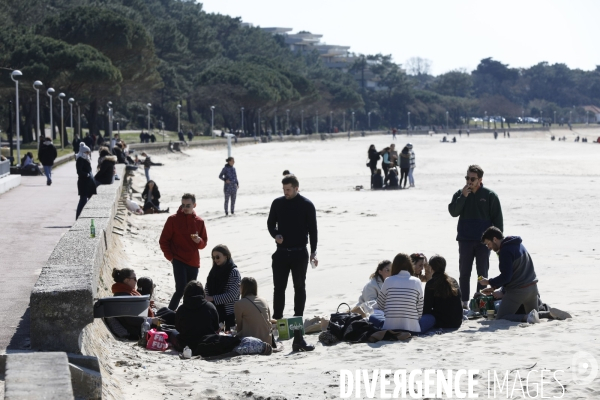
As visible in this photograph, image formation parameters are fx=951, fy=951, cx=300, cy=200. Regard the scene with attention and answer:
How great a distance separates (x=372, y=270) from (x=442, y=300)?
12.3ft

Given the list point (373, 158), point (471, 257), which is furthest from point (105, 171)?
point (373, 158)

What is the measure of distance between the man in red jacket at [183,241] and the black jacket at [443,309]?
236 cm

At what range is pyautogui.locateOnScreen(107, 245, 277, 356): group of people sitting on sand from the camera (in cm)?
805

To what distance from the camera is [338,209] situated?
2078 centimetres

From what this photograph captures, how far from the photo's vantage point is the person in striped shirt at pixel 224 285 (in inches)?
352

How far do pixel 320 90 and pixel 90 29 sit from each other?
83.0 m

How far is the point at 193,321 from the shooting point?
26.5 ft

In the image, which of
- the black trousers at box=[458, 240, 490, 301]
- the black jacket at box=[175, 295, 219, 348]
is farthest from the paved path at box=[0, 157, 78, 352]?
the black trousers at box=[458, 240, 490, 301]

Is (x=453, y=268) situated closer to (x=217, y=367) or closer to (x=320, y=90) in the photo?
(x=217, y=367)

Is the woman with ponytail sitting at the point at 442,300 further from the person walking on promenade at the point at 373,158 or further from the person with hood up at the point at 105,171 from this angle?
the person walking on promenade at the point at 373,158

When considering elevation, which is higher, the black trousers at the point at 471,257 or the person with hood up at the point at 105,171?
the person with hood up at the point at 105,171

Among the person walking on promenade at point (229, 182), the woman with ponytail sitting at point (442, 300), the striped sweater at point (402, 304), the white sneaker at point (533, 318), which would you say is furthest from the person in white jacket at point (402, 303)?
the person walking on promenade at point (229, 182)

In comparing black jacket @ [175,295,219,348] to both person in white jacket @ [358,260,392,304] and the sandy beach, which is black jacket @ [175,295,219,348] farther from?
person in white jacket @ [358,260,392,304]

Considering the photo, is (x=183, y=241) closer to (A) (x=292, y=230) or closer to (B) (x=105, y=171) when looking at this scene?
(A) (x=292, y=230)
